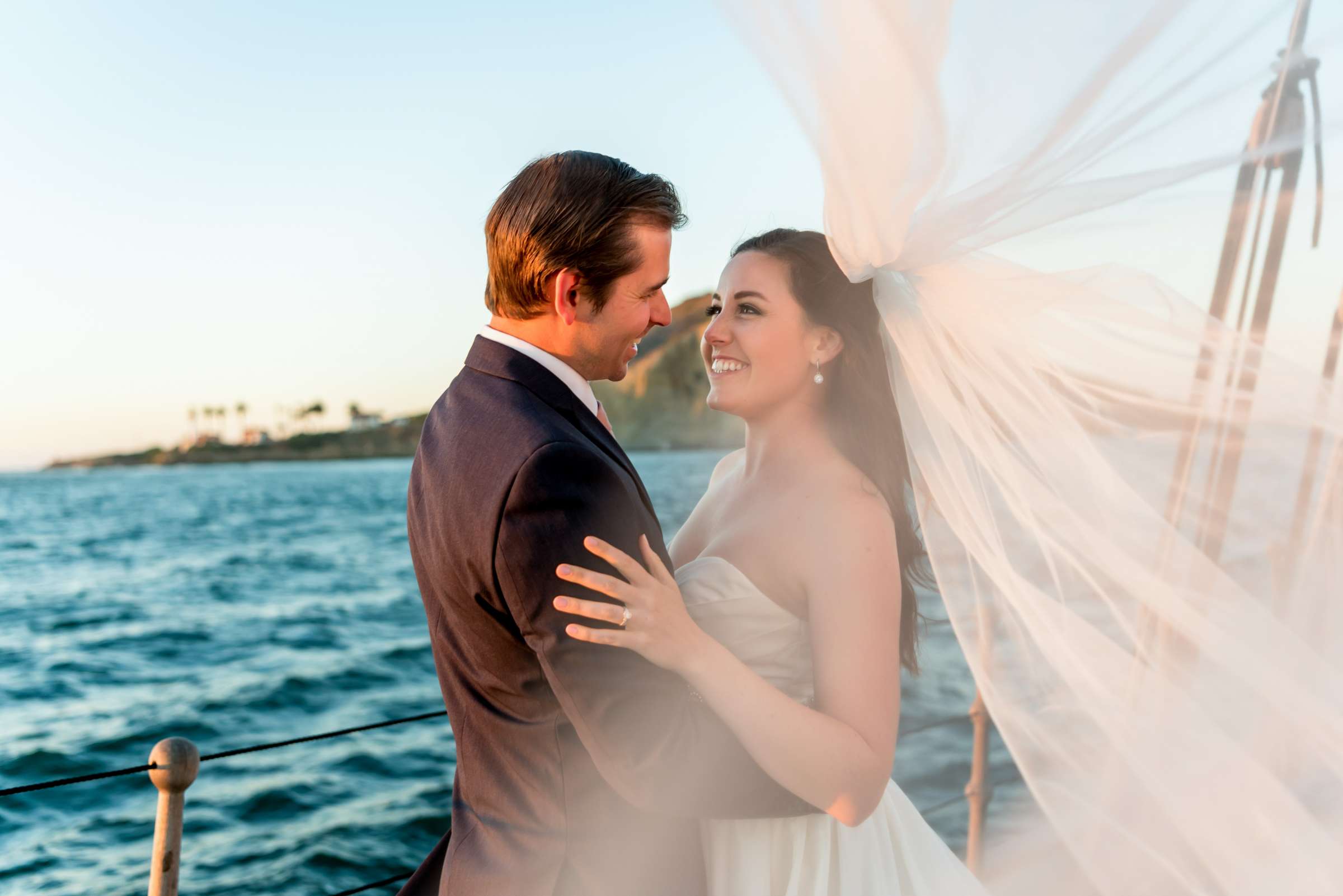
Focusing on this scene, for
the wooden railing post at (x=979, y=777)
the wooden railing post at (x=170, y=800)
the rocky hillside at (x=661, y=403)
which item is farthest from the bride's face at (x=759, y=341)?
the rocky hillside at (x=661, y=403)

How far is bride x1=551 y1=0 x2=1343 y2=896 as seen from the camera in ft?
4.95

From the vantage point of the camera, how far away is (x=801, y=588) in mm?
1871

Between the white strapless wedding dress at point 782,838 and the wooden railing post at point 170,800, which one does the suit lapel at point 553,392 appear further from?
the wooden railing post at point 170,800

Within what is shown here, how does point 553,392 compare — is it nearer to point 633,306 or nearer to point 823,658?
point 633,306

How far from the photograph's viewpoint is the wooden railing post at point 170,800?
2186 mm

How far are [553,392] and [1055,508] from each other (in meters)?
0.92

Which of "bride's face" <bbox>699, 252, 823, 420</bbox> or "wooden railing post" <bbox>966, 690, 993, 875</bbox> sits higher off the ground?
"bride's face" <bbox>699, 252, 823, 420</bbox>

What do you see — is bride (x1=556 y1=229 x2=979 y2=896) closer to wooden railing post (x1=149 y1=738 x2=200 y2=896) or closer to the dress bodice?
the dress bodice

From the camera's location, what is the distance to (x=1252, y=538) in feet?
5.24

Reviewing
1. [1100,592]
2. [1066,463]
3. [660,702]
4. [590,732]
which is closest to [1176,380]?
[1066,463]

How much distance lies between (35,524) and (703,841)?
6124cm

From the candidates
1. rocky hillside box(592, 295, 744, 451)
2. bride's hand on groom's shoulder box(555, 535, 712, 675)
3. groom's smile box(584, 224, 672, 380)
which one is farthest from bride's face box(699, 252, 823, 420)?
rocky hillside box(592, 295, 744, 451)

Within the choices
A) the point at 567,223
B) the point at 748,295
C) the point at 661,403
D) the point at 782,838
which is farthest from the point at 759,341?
the point at 661,403

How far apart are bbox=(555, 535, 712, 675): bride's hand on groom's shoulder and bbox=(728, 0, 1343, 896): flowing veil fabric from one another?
681mm
